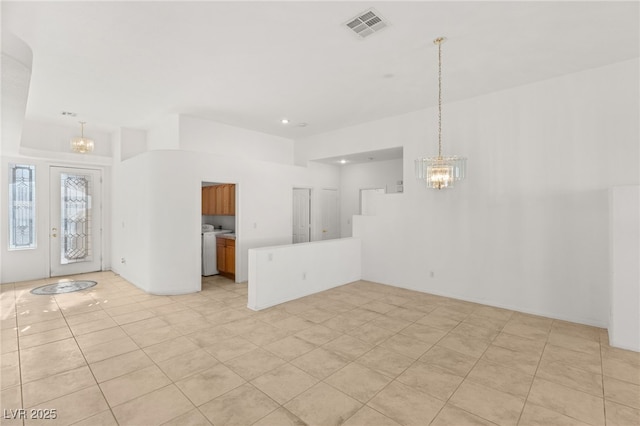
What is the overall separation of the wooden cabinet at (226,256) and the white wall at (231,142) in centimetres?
191

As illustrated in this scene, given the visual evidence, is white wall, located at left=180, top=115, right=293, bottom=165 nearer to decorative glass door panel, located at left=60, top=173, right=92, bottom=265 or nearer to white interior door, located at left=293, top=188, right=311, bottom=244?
white interior door, located at left=293, top=188, right=311, bottom=244

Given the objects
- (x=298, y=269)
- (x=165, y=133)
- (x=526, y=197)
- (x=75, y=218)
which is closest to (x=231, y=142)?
(x=165, y=133)

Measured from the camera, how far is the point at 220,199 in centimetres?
707

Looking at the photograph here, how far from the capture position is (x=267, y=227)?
6.73m

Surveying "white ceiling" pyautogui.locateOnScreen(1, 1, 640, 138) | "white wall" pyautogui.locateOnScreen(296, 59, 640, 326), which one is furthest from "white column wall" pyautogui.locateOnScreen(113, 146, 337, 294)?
"white wall" pyautogui.locateOnScreen(296, 59, 640, 326)

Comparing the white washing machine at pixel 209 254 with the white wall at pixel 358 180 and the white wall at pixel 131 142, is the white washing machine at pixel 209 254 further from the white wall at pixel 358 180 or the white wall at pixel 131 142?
the white wall at pixel 358 180

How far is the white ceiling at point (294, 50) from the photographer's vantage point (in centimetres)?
282

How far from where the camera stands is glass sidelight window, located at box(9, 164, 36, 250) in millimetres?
6160

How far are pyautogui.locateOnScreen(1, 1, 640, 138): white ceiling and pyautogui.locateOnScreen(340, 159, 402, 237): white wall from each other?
2.53m

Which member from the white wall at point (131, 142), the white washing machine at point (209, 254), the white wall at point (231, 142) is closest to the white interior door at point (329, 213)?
the white wall at point (231, 142)

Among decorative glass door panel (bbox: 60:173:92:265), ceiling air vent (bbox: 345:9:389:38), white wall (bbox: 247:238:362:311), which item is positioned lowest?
white wall (bbox: 247:238:362:311)

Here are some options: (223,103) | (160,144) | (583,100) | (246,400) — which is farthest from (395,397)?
(160,144)

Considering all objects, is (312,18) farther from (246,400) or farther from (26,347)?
(26,347)

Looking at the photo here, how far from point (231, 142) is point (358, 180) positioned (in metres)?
3.54
